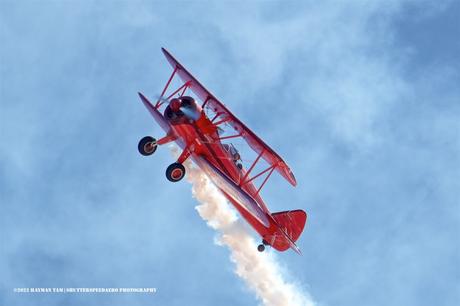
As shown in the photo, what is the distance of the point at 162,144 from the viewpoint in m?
29.7

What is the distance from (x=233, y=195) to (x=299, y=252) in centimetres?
302

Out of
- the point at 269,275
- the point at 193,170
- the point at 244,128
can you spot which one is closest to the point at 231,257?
the point at 269,275

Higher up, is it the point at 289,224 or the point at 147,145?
the point at 147,145

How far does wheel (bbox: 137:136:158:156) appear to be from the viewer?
2925cm

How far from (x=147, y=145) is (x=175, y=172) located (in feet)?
4.39

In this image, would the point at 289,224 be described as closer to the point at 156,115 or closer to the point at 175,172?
the point at 175,172

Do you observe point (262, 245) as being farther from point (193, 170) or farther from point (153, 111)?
point (153, 111)

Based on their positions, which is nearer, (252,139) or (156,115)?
Result: (252,139)

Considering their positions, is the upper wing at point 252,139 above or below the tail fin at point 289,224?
above

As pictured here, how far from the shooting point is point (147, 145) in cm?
2930

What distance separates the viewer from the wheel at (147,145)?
96.0 feet

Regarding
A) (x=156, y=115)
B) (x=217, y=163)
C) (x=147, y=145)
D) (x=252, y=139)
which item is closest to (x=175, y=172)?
(x=147, y=145)

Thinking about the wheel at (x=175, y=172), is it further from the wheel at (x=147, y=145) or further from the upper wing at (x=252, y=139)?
the upper wing at (x=252, y=139)

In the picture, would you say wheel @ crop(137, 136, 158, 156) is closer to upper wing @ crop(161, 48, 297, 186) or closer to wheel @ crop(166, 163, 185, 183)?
wheel @ crop(166, 163, 185, 183)
